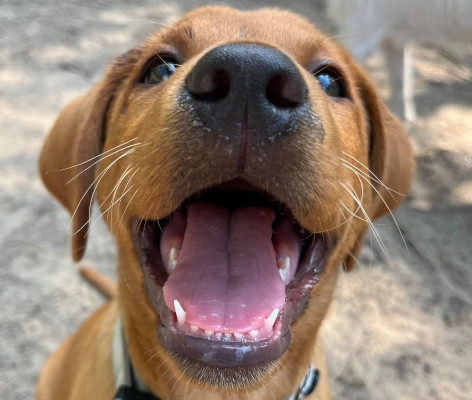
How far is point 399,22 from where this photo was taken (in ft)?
14.4

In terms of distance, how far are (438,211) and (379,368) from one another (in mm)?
1645

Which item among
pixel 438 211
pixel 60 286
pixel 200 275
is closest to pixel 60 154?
pixel 200 275

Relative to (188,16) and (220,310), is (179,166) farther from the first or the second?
(188,16)

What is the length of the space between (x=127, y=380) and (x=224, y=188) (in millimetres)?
845

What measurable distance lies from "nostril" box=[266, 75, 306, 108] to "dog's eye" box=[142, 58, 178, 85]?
665 mm

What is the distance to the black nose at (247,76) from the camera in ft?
3.99

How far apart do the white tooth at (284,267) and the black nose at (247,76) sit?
62 centimetres

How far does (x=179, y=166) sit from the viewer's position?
1334 millimetres

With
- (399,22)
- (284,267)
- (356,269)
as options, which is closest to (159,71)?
(284,267)

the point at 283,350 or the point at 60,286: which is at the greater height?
the point at 283,350

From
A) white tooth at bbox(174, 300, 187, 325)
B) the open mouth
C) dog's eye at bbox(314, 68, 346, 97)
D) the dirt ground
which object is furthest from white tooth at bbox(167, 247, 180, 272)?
the dirt ground

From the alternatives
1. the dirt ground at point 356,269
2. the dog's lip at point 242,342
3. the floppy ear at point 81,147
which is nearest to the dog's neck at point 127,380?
the dog's lip at point 242,342

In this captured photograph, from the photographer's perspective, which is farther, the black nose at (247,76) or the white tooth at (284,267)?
the white tooth at (284,267)

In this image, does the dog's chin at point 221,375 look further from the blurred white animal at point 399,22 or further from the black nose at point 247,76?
the blurred white animal at point 399,22
